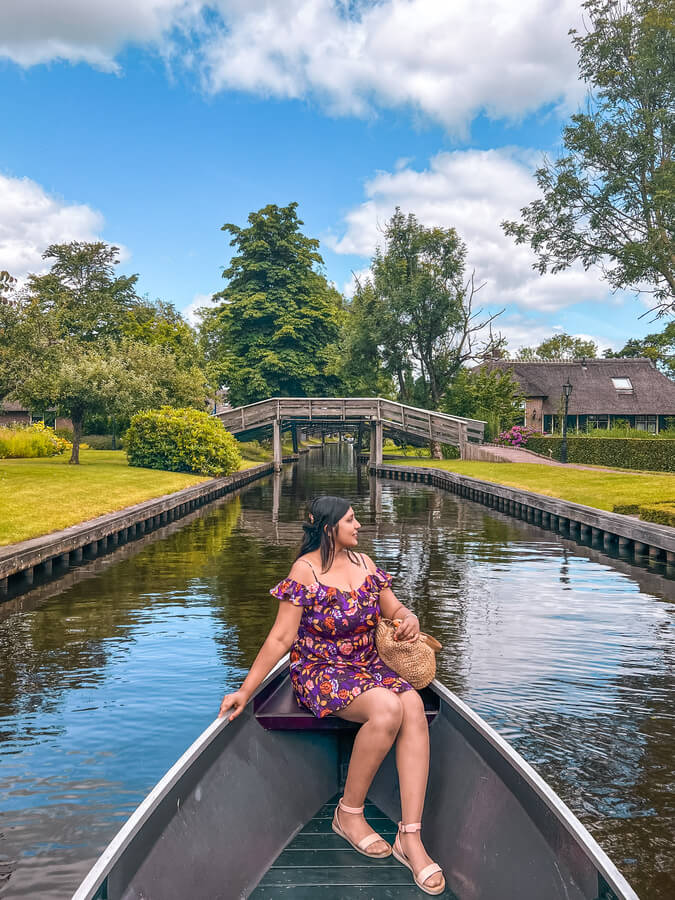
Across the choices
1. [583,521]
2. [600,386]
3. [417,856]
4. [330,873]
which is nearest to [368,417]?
[600,386]

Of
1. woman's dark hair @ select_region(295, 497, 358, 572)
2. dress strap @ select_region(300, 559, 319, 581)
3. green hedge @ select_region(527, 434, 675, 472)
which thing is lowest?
dress strap @ select_region(300, 559, 319, 581)

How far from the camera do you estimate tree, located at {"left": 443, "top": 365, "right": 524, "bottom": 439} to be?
5253cm

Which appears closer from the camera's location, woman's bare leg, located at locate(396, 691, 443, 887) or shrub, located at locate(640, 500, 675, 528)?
woman's bare leg, located at locate(396, 691, 443, 887)

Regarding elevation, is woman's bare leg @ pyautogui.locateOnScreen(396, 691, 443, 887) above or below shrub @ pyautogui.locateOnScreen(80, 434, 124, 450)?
below

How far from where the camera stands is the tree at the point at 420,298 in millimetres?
53250

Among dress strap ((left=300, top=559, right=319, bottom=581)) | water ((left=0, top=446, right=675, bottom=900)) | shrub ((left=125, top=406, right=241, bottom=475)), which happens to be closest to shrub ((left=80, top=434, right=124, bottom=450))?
shrub ((left=125, top=406, right=241, bottom=475))

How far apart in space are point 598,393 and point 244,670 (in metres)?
59.0

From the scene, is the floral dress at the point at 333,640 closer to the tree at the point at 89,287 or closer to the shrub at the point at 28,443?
the shrub at the point at 28,443

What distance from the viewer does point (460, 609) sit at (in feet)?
40.0

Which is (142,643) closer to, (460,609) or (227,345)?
(460,609)

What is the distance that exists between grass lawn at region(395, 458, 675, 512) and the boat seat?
17287mm

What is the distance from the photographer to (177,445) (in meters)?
34.8

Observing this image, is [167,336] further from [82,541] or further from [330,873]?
[330,873]

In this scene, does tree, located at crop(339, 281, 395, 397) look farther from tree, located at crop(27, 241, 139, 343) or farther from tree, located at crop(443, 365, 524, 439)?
tree, located at crop(27, 241, 139, 343)
